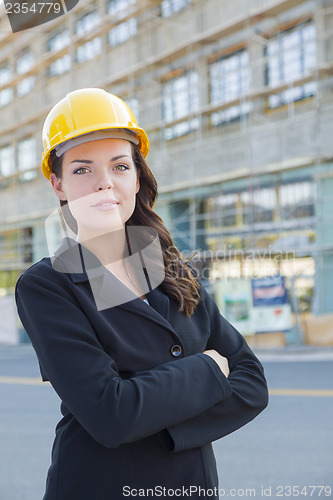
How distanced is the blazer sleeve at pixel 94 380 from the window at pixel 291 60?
47.9ft

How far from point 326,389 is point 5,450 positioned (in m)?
4.80

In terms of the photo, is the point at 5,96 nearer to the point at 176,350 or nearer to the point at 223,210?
the point at 223,210

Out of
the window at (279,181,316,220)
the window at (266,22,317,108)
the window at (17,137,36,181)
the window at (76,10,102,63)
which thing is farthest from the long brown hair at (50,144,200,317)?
the window at (17,137,36,181)

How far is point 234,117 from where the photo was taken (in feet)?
55.8

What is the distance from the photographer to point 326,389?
8.36m

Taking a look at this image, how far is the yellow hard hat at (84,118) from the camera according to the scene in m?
1.57

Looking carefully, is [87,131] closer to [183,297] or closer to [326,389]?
[183,297]

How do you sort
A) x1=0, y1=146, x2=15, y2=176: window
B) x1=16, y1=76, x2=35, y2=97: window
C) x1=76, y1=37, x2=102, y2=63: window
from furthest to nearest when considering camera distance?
1. x1=0, y1=146, x2=15, y2=176: window
2. x1=16, y1=76, x2=35, y2=97: window
3. x1=76, y1=37, x2=102, y2=63: window

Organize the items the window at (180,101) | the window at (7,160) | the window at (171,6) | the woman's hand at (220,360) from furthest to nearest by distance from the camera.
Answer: the window at (7,160) < the window at (171,6) < the window at (180,101) < the woman's hand at (220,360)

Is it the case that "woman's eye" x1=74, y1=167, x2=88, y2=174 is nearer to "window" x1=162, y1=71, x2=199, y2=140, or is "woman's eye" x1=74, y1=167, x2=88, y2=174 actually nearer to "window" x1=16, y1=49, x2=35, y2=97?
"window" x1=162, y1=71, x2=199, y2=140

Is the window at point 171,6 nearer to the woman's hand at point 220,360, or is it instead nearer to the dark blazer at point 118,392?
the woman's hand at point 220,360

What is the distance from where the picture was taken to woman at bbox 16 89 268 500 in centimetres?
142

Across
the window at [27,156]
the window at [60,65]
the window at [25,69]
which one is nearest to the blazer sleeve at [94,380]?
the window at [60,65]

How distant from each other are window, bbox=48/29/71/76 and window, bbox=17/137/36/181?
3.26 metres
